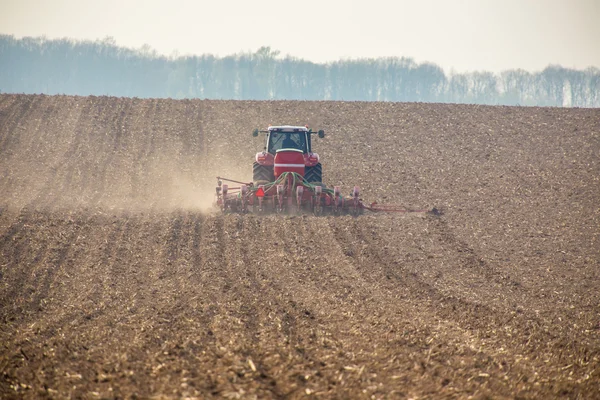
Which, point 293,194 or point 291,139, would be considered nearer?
point 293,194

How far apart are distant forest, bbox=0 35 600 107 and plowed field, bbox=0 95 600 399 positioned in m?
64.0

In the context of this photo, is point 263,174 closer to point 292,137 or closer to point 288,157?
point 288,157

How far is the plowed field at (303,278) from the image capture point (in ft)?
24.2

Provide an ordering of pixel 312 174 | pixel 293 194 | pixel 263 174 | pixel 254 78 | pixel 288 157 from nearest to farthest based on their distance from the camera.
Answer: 1. pixel 293 194
2. pixel 288 157
3. pixel 312 174
4. pixel 263 174
5. pixel 254 78

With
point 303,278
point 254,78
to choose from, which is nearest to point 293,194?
point 303,278

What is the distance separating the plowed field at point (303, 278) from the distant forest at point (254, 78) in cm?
6402

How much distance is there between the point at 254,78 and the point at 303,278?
8400cm

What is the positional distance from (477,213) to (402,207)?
81.0 inches

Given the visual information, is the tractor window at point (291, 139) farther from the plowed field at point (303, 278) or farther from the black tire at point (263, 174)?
the plowed field at point (303, 278)

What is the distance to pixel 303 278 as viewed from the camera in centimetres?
1211

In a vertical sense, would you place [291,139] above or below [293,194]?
above

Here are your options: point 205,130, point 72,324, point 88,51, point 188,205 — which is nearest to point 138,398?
point 72,324

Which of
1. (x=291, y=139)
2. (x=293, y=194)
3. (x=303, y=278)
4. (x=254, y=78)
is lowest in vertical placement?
(x=303, y=278)

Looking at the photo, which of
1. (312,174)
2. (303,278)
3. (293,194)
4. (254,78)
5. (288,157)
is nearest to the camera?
(303,278)
